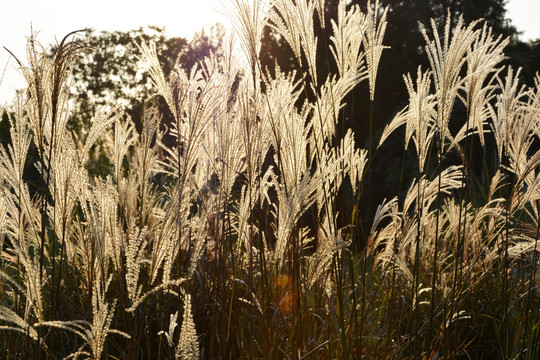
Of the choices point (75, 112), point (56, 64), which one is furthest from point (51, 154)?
point (75, 112)

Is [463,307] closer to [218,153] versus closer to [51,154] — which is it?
[218,153]

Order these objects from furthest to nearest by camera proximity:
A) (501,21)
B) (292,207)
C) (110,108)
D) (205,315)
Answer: (501,21)
(205,315)
(110,108)
(292,207)

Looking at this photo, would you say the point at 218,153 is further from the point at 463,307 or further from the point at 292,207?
the point at 463,307

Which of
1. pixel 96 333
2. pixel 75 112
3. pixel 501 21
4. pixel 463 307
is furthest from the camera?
pixel 75 112

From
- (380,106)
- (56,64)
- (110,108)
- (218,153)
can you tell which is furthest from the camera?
(380,106)

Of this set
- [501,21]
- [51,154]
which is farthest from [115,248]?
[501,21]

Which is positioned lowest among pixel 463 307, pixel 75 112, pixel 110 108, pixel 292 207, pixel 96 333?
pixel 463 307

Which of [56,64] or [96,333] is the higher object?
[56,64]

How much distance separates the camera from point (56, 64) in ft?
4.79

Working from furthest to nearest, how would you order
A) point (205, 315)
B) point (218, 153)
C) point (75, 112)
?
point (75, 112) → point (205, 315) → point (218, 153)

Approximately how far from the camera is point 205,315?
2910 millimetres

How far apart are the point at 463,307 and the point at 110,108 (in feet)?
9.00

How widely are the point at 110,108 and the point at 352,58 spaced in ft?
3.42

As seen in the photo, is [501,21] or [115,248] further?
[501,21]
